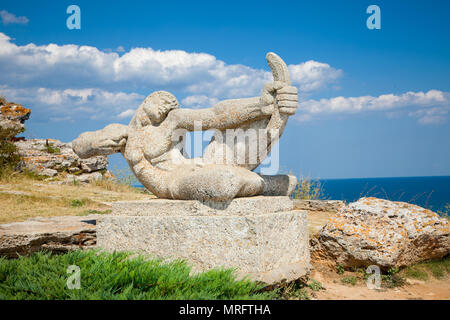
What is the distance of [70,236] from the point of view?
4.45 metres

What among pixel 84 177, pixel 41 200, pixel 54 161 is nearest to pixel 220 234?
pixel 41 200

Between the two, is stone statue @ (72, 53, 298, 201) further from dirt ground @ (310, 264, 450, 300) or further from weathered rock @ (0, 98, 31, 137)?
weathered rock @ (0, 98, 31, 137)

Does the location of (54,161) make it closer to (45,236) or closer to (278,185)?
(45,236)

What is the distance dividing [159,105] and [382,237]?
3.14 metres

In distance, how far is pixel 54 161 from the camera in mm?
10781

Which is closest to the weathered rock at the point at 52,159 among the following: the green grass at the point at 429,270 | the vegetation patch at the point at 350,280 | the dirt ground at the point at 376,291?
the dirt ground at the point at 376,291

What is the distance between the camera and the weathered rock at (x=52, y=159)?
10.5m

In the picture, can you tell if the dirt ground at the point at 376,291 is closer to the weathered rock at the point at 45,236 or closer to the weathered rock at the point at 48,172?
the weathered rock at the point at 45,236

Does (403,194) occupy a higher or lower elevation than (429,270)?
higher

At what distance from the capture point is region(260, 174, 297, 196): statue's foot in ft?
13.7

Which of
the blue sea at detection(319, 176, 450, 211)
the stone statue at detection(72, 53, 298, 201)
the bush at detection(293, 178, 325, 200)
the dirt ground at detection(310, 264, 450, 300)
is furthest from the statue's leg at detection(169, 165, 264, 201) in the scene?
the bush at detection(293, 178, 325, 200)

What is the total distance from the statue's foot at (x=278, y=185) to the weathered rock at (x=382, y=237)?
0.98 meters

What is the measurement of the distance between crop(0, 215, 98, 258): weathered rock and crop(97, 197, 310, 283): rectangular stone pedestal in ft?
1.48

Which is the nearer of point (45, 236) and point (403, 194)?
point (45, 236)
